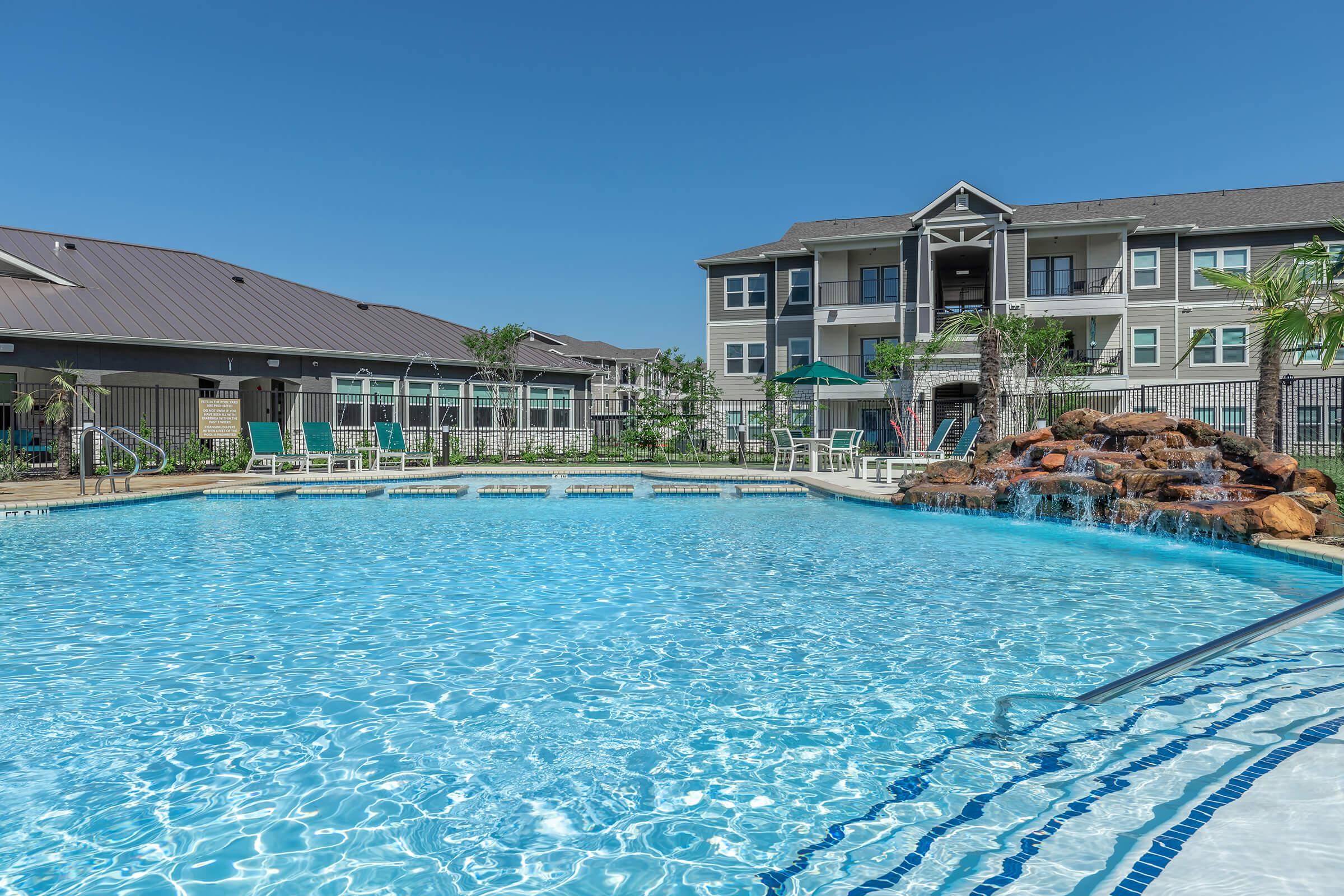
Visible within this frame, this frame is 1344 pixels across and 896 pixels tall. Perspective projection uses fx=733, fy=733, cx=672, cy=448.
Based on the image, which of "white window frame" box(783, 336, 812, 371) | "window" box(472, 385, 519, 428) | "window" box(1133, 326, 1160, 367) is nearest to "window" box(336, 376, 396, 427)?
"window" box(472, 385, 519, 428)

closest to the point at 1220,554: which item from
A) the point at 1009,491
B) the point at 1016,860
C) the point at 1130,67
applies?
the point at 1009,491

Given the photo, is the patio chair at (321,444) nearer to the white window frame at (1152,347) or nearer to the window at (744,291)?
the window at (744,291)

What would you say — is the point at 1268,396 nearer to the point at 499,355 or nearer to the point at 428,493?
the point at 428,493

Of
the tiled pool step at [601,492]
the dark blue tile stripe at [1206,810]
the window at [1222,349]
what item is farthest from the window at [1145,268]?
the dark blue tile stripe at [1206,810]

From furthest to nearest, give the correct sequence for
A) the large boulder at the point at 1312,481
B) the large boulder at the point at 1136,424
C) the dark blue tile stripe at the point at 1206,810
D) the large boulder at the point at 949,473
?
the large boulder at the point at 949,473 → the large boulder at the point at 1136,424 → the large boulder at the point at 1312,481 → the dark blue tile stripe at the point at 1206,810

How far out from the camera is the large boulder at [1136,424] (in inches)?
445

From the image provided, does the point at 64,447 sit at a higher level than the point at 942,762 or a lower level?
higher

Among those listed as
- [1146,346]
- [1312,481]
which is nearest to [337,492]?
[1312,481]

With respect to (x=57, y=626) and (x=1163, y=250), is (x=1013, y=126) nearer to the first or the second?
(x=1163, y=250)

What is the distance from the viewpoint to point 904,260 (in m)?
26.8

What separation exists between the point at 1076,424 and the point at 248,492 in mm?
14532

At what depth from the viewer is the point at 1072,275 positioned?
26672mm

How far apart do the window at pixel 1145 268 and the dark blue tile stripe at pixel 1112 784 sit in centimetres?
2697

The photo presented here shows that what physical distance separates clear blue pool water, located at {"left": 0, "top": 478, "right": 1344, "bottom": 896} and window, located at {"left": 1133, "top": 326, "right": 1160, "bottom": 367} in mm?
22527
